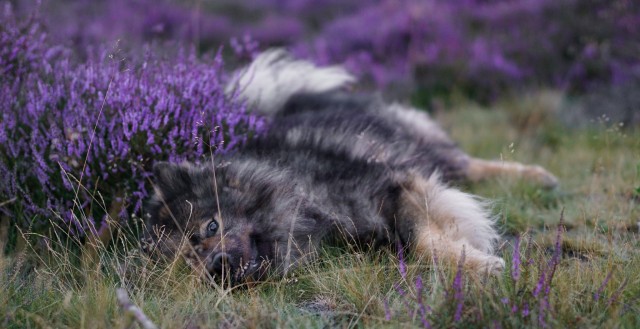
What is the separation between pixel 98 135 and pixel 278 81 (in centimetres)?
185

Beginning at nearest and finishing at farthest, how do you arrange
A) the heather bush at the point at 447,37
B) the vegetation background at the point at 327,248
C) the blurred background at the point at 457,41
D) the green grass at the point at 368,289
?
the green grass at the point at 368,289 → the vegetation background at the point at 327,248 → the blurred background at the point at 457,41 → the heather bush at the point at 447,37

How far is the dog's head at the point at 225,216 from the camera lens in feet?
9.30

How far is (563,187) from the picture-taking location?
4453 mm

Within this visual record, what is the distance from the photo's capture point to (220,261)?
274 centimetres

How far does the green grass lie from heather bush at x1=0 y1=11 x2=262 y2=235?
0.84 ft

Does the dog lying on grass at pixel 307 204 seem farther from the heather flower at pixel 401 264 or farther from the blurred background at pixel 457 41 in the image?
the blurred background at pixel 457 41

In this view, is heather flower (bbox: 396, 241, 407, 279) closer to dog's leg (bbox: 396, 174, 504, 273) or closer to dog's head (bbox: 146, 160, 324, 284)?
dog's leg (bbox: 396, 174, 504, 273)

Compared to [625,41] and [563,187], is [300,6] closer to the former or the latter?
[625,41]

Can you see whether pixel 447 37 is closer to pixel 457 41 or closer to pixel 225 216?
pixel 457 41

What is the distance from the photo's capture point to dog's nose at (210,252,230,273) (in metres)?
2.73

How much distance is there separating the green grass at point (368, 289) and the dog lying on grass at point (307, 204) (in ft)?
0.38

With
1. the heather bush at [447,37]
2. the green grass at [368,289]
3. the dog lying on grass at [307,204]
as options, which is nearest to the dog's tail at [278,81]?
the dog lying on grass at [307,204]

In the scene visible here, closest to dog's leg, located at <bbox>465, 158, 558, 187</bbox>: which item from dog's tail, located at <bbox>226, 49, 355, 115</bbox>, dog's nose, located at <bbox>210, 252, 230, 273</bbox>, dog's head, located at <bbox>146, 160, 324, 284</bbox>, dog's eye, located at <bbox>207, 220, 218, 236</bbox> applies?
dog's tail, located at <bbox>226, 49, 355, 115</bbox>

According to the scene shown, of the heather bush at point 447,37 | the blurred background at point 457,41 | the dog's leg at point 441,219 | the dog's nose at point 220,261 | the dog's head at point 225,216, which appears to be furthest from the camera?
the heather bush at point 447,37
